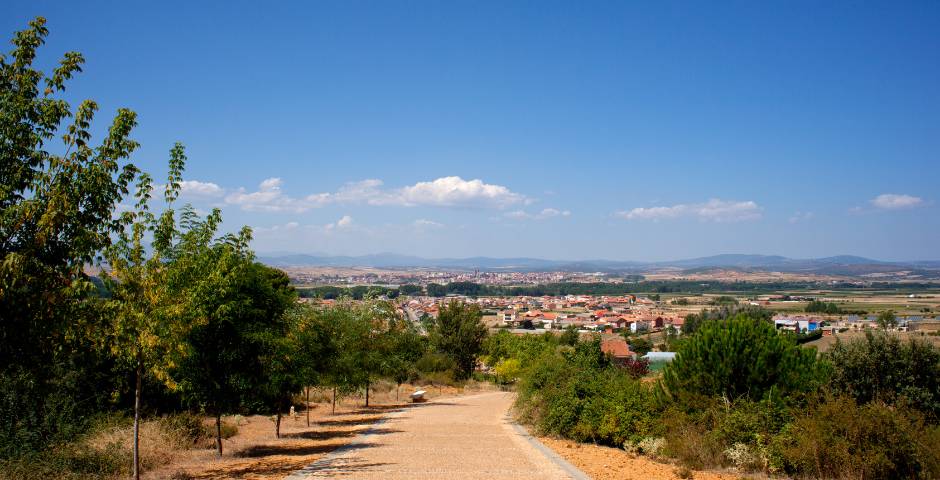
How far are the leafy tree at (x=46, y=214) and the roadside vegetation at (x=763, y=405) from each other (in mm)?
12596

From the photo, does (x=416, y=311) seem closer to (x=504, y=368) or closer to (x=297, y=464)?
(x=504, y=368)

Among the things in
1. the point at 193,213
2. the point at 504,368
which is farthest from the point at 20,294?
the point at 504,368

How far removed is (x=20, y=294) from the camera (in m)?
8.09

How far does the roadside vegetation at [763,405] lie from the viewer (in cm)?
1248

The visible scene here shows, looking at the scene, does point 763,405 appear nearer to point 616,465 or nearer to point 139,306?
point 616,465

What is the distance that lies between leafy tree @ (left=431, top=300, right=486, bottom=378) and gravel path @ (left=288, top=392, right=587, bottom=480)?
36.2 m

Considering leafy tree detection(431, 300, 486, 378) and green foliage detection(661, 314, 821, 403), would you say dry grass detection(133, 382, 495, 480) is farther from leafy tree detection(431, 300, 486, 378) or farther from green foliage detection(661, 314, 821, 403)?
leafy tree detection(431, 300, 486, 378)

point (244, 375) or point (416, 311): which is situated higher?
point (244, 375)

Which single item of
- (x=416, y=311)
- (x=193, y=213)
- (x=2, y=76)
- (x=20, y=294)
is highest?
(x=2, y=76)

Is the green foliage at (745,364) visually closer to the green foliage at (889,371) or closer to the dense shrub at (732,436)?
the dense shrub at (732,436)

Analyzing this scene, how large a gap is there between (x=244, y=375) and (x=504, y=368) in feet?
124

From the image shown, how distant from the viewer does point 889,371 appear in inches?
738

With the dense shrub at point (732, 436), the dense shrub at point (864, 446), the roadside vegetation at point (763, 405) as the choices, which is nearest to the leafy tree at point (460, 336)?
the roadside vegetation at point (763, 405)

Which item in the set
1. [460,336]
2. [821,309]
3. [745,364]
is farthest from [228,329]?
Result: [821,309]
